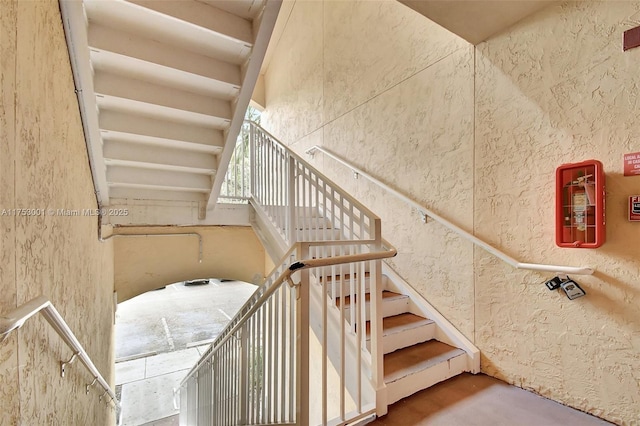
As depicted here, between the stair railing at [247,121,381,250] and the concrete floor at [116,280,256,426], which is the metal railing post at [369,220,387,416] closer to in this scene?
the stair railing at [247,121,381,250]

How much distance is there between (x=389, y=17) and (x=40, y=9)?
2652 millimetres

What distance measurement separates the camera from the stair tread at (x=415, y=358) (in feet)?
5.97

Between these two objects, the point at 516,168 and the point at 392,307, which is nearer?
the point at 516,168

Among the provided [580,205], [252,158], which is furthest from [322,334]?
[252,158]

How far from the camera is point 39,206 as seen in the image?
1165 mm

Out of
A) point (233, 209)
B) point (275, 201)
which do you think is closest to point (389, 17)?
point (275, 201)

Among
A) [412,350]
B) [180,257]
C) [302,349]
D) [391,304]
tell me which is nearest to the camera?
[302,349]

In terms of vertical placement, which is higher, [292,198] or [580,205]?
[292,198]

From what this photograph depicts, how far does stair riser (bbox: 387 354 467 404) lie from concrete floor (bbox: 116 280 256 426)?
487 cm

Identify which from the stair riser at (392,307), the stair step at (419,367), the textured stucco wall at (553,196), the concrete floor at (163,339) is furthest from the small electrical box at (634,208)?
the concrete floor at (163,339)

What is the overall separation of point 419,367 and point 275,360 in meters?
0.97

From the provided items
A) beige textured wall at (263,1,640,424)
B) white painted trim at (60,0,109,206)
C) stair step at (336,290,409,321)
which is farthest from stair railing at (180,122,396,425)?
white painted trim at (60,0,109,206)

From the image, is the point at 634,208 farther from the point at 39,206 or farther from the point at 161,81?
the point at 161,81

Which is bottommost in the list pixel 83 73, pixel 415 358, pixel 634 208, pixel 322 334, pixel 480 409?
pixel 480 409
